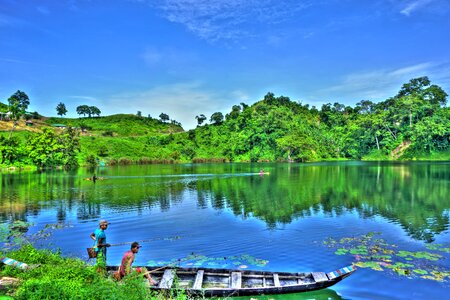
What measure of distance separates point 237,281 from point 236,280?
12cm

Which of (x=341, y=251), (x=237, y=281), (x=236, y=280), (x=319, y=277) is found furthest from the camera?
(x=341, y=251)

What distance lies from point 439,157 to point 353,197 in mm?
109059

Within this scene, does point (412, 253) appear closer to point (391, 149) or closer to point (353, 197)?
point (353, 197)

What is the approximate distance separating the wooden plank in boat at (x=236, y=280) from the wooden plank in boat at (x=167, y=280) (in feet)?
8.27

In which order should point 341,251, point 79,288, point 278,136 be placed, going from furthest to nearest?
point 278,136 → point 341,251 → point 79,288

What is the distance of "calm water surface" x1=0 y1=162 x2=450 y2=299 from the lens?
19.0 m

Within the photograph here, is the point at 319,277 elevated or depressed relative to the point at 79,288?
depressed

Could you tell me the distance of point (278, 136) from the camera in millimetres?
155750

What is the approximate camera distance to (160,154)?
154625 mm

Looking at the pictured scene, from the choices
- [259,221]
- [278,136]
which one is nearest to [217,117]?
[278,136]

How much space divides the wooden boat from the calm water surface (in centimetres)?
64

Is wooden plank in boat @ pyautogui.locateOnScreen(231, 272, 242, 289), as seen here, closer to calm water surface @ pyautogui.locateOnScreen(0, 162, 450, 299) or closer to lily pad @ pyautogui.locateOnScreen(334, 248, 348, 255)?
calm water surface @ pyautogui.locateOnScreen(0, 162, 450, 299)

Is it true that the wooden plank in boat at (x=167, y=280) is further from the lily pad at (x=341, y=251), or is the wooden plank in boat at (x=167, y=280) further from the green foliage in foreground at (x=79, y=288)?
the lily pad at (x=341, y=251)

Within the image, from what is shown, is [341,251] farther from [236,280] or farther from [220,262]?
[236,280]
